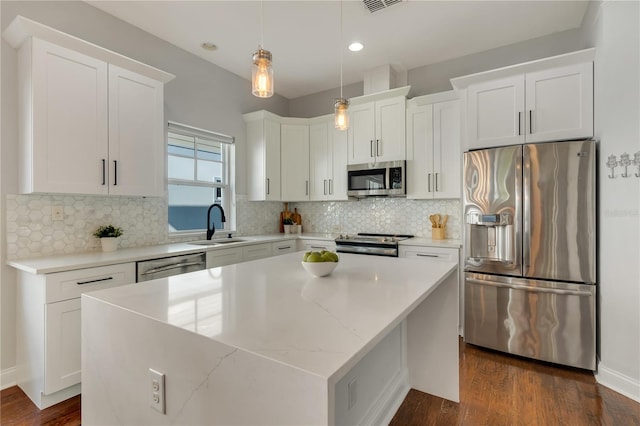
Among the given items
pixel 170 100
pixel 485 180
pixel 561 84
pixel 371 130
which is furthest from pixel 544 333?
pixel 170 100

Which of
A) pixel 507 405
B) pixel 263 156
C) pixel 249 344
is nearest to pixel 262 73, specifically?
pixel 249 344

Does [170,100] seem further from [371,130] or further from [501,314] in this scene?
[501,314]

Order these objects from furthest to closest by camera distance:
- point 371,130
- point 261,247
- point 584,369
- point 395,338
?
point 371,130 < point 261,247 < point 584,369 < point 395,338

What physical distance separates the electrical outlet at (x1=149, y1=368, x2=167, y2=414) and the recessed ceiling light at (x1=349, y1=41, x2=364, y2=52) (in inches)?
131

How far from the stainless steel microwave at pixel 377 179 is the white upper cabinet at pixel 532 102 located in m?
0.89

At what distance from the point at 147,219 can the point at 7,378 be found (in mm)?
1482

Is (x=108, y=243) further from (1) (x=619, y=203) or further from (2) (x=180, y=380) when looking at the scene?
(1) (x=619, y=203)

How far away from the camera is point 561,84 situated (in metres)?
2.62

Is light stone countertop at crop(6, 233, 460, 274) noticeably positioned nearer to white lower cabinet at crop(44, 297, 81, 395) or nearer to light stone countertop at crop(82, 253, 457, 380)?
white lower cabinet at crop(44, 297, 81, 395)

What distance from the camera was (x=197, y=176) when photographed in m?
3.72

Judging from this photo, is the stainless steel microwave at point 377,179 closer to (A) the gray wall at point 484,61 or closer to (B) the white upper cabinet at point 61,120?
(A) the gray wall at point 484,61

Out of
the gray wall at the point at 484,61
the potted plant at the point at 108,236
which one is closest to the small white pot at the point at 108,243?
the potted plant at the point at 108,236

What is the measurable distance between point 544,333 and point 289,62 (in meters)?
3.69

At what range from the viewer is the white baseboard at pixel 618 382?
210 cm
